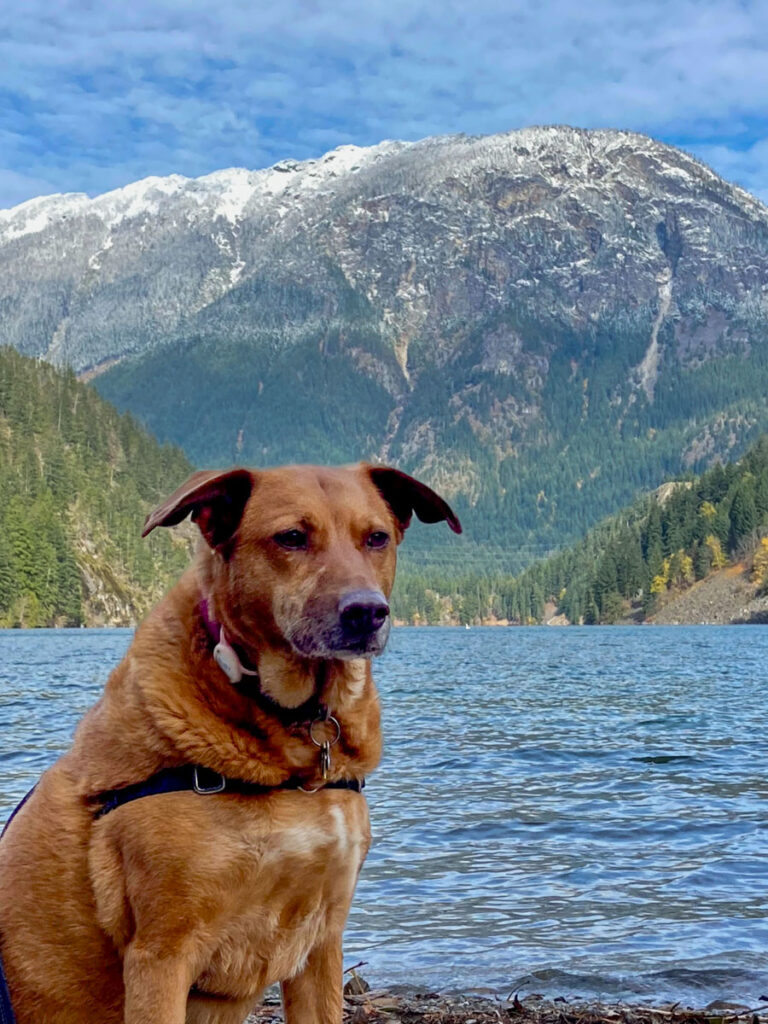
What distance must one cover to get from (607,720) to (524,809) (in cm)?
1558

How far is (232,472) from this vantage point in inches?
205

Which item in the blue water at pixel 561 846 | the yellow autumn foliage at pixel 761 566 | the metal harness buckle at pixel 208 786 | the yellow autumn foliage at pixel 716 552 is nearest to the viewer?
the metal harness buckle at pixel 208 786

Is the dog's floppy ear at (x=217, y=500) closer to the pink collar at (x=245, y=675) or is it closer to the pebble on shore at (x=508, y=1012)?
the pink collar at (x=245, y=675)

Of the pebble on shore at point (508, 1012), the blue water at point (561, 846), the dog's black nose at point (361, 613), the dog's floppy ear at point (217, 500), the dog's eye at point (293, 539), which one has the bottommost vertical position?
the blue water at point (561, 846)

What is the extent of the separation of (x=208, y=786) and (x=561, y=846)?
1033 centimetres

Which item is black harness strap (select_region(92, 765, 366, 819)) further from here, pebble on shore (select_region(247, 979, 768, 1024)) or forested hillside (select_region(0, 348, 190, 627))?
forested hillside (select_region(0, 348, 190, 627))

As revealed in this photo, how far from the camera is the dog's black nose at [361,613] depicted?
5047mm

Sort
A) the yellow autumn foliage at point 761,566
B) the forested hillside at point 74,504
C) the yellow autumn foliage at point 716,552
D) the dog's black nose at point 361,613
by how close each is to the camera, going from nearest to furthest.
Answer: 1. the dog's black nose at point 361,613
2. the forested hillside at point 74,504
3. the yellow autumn foliage at point 761,566
4. the yellow autumn foliage at point 716,552

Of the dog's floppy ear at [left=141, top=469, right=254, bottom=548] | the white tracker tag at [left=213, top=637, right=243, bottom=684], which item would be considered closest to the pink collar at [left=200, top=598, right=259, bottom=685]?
the white tracker tag at [left=213, top=637, right=243, bottom=684]

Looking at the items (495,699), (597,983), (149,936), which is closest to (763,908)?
(597,983)

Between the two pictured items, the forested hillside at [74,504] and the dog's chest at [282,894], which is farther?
the forested hillside at [74,504]

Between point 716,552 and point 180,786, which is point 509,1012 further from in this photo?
point 716,552

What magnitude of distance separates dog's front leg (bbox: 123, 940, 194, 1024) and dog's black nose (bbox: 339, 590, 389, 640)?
4.71 feet

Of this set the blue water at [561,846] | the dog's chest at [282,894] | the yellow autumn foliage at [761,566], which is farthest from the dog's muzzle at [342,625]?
the yellow autumn foliage at [761,566]
